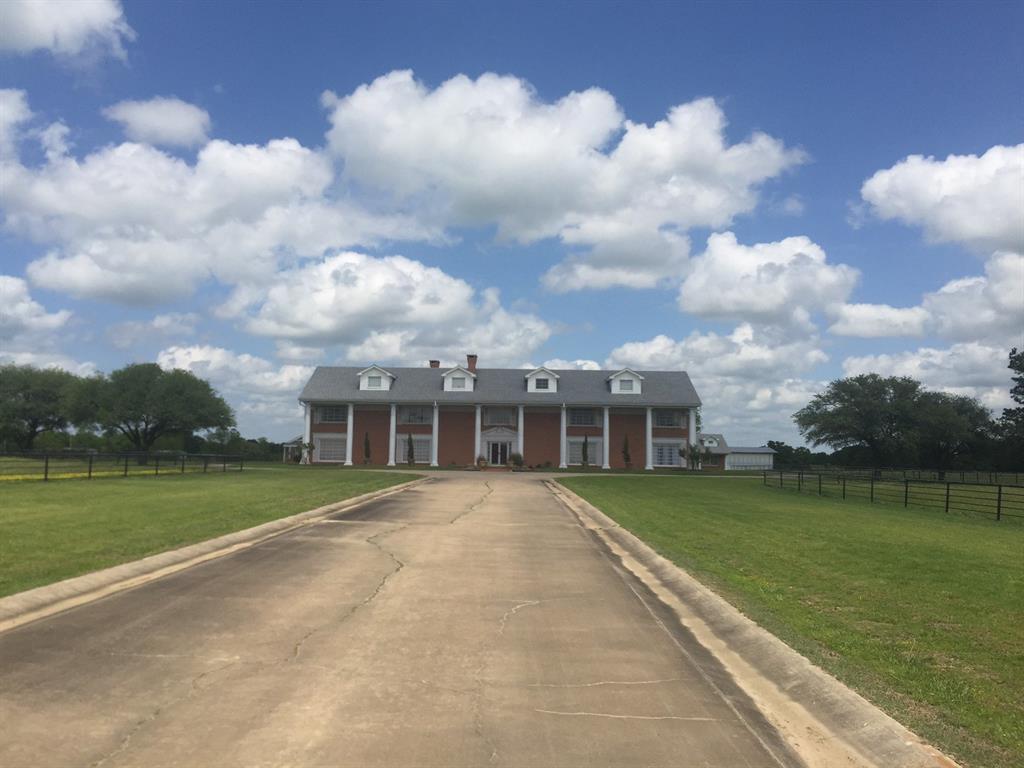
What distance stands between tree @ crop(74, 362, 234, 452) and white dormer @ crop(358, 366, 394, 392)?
10645 millimetres

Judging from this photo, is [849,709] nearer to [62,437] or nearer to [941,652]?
[941,652]

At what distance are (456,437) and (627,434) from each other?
1374cm

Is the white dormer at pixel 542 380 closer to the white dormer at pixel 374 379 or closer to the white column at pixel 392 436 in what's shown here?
the white column at pixel 392 436

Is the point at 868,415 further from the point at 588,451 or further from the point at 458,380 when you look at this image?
the point at 458,380

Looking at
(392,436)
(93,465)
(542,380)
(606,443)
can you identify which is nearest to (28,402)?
(392,436)

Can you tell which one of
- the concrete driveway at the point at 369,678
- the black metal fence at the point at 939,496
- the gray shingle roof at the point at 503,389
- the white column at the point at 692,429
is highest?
the gray shingle roof at the point at 503,389

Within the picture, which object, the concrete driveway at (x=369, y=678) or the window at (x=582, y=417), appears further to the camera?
the window at (x=582, y=417)

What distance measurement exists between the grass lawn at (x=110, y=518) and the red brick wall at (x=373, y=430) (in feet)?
115

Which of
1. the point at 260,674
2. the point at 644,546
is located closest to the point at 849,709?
the point at 260,674

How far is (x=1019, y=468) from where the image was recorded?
232 ft

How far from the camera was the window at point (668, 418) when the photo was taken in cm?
6383

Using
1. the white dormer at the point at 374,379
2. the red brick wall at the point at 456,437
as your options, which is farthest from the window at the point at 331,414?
the red brick wall at the point at 456,437

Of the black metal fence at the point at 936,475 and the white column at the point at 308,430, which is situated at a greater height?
the white column at the point at 308,430

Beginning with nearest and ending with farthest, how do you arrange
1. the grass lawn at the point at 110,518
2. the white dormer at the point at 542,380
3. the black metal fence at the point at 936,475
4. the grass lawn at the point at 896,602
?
1. the grass lawn at the point at 896,602
2. the grass lawn at the point at 110,518
3. the black metal fence at the point at 936,475
4. the white dormer at the point at 542,380
